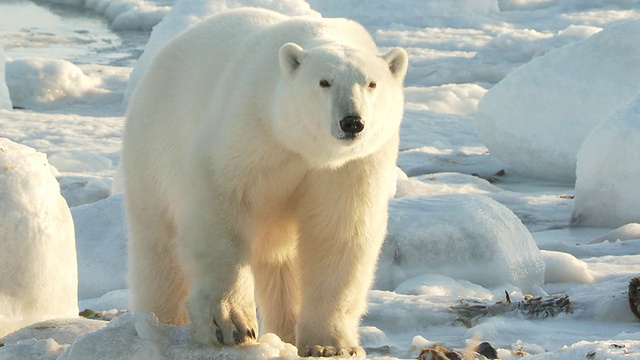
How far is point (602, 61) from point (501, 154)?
128 cm

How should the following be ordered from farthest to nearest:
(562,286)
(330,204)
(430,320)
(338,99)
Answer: (562,286), (430,320), (330,204), (338,99)

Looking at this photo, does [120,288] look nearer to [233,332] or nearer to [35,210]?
[35,210]

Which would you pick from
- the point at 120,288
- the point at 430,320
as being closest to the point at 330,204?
the point at 430,320

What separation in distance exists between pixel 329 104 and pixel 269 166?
0.34 meters

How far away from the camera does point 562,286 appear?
6.46 metres

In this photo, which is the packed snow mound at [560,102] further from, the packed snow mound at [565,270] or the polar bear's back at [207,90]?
the polar bear's back at [207,90]

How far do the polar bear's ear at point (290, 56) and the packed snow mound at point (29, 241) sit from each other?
62.0 inches

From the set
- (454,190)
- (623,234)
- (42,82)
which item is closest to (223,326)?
(623,234)

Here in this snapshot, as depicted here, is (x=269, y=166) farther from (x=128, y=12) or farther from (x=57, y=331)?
(x=128, y=12)

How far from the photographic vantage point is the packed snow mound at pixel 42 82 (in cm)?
1389

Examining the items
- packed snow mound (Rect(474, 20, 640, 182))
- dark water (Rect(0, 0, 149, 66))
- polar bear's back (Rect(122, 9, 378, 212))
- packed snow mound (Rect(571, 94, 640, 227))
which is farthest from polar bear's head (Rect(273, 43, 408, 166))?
dark water (Rect(0, 0, 149, 66))

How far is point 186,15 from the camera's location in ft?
44.5

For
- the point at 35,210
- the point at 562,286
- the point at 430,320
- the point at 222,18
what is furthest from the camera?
the point at 562,286

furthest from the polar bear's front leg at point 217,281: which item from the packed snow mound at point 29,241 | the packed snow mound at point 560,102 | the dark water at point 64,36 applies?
the dark water at point 64,36
